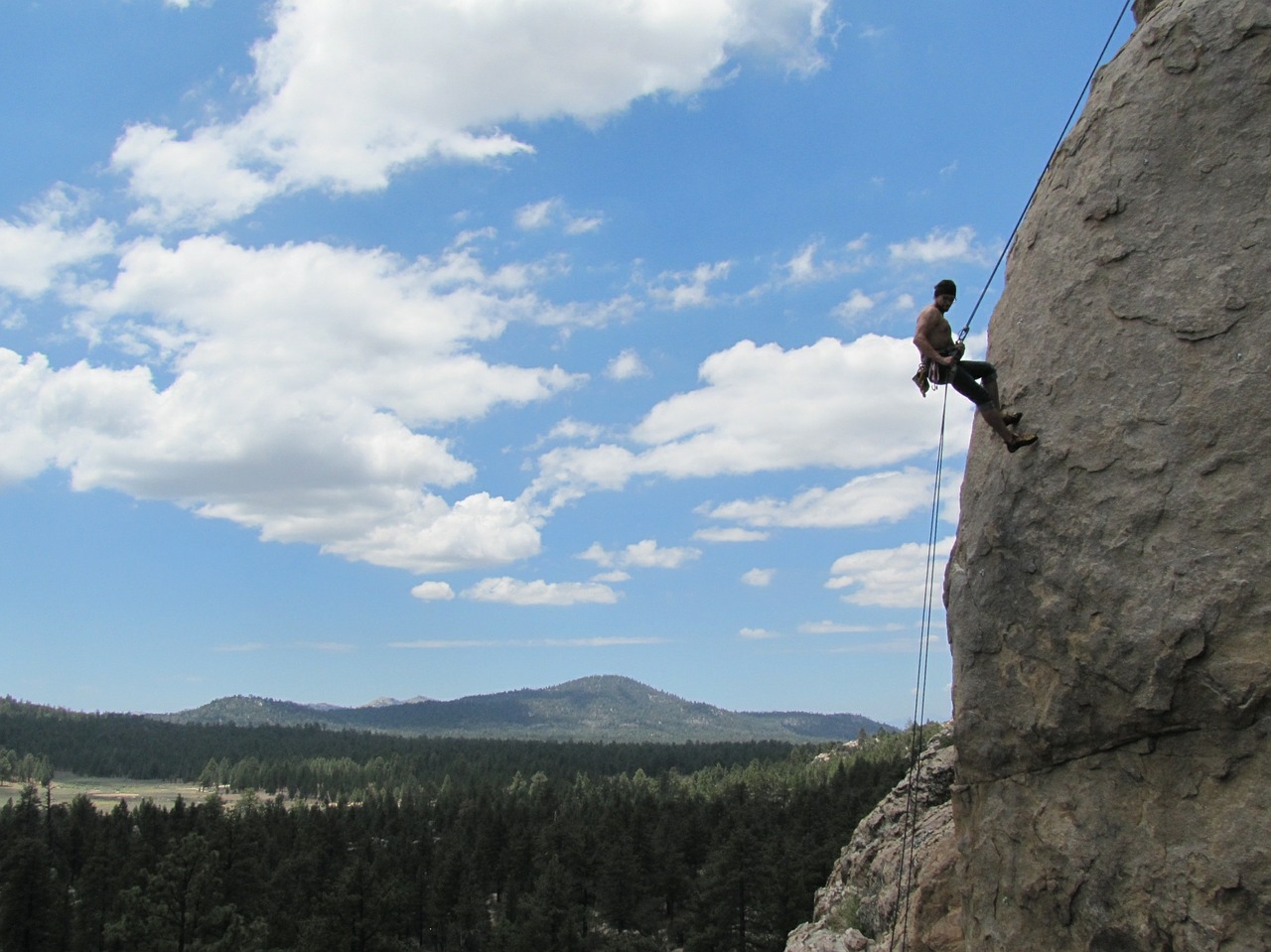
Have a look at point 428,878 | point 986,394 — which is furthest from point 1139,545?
point 428,878

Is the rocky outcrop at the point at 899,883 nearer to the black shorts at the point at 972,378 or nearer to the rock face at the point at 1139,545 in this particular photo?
the rock face at the point at 1139,545

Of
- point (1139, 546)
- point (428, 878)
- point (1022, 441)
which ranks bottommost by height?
point (428, 878)

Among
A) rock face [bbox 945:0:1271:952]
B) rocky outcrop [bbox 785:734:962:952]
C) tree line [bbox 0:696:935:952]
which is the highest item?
rock face [bbox 945:0:1271:952]

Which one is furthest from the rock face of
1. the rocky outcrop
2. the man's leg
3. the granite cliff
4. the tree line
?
the tree line

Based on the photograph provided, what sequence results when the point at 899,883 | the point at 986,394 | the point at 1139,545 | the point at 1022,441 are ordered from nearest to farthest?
the point at 1139,545 < the point at 1022,441 < the point at 986,394 < the point at 899,883

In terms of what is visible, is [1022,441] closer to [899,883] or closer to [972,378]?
[972,378]

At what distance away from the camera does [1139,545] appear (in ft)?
27.8

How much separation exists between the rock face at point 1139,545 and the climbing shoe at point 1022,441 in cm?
10

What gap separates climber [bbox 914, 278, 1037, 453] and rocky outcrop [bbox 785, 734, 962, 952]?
177 inches

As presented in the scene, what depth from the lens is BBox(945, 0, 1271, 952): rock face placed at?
7.83 metres

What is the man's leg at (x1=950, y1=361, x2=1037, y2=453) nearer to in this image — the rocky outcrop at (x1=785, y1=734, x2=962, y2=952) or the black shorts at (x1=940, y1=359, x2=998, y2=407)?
the black shorts at (x1=940, y1=359, x2=998, y2=407)

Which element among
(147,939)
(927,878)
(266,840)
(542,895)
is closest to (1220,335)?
(927,878)

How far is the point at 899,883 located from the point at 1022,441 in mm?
8194

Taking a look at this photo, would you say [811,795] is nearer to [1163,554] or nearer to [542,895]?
[542,895]
